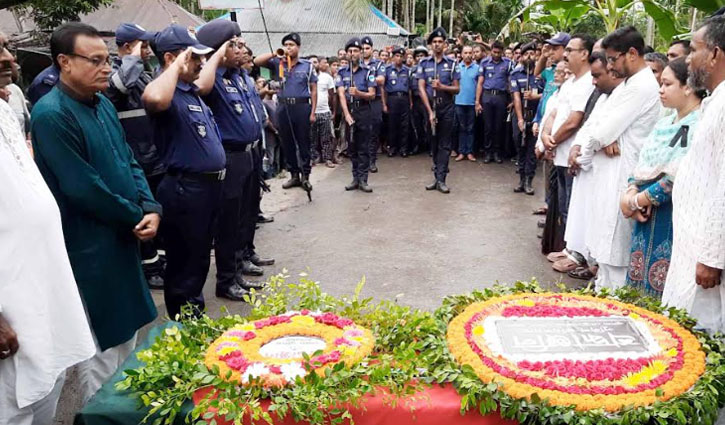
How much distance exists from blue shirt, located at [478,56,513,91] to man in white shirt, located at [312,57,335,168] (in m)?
2.66

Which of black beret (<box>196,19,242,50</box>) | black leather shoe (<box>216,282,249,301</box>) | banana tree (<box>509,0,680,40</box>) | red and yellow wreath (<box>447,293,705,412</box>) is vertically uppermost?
banana tree (<box>509,0,680,40</box>)

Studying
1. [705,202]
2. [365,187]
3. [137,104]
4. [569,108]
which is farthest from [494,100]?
[705,202]

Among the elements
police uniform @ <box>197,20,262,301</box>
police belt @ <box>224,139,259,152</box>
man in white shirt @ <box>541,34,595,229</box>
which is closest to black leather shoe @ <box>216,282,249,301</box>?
police uniform @ <box>197,20,262,301</box>

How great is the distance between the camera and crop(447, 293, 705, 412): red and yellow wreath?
1.79 meters

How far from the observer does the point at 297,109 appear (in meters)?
8.07

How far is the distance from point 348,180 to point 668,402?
306 inches

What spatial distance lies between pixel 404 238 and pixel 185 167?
3209mm

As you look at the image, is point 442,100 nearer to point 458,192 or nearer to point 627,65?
point 458,192

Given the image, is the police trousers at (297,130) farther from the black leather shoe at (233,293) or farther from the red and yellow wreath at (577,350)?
the red and yellow wreath at (577,350)

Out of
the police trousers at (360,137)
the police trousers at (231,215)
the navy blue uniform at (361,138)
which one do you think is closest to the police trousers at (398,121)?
the navy blue uniform at (361,138)

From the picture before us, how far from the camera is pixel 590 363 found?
6.38ft

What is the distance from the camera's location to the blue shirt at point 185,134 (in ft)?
11.5

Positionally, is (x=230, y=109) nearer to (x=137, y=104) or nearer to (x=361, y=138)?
(x=137, y=104)

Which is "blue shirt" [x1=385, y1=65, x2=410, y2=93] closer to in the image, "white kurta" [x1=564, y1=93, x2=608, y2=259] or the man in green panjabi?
"white kurta" [x1=564, y1=93, x2=608, y2=259]
